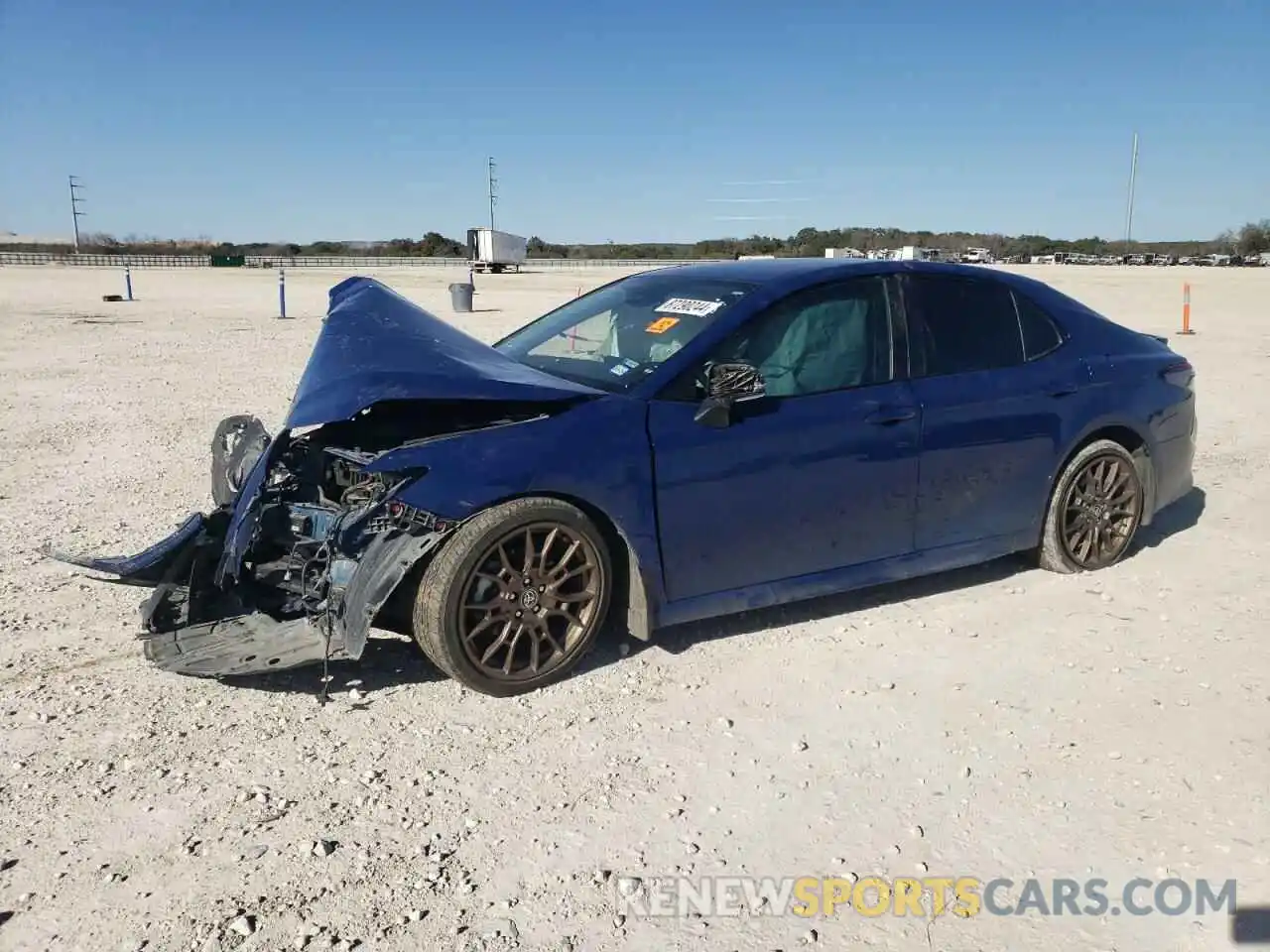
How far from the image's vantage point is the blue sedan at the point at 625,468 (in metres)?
3.67

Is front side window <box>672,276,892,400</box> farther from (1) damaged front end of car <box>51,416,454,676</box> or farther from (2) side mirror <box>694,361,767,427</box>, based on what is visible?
(1) damaged front end of car <box>51,416,454,676</box>

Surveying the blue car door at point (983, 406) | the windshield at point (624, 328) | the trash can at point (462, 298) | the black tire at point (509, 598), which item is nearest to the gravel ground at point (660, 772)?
the black tire at point (509, 598)

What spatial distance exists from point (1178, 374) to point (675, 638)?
11.1 ft

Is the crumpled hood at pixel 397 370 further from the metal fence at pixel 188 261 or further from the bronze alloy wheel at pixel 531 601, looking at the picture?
the metal fence at pixel 188 261

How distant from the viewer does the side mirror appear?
12.8ft

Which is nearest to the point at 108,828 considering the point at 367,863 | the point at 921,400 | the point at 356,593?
the point at 367,863

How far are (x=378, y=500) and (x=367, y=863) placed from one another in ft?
4.29

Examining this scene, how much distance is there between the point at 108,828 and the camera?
2.97m

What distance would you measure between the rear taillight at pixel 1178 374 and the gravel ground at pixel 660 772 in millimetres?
1010

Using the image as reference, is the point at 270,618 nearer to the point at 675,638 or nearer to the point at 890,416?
the point at 675,638

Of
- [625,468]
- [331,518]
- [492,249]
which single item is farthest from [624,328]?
[492,249]

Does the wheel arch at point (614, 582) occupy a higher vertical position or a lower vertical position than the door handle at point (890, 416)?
lower

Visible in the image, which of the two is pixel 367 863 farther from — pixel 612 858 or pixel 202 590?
pixel 202 590

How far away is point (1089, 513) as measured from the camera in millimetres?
5262
